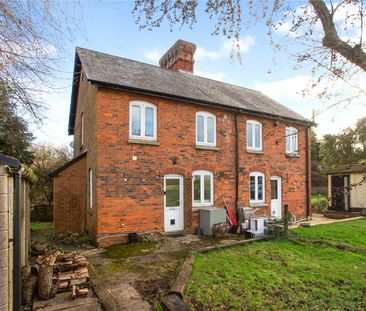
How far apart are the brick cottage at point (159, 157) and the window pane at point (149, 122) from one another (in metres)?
0.04

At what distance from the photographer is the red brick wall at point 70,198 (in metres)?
10.9

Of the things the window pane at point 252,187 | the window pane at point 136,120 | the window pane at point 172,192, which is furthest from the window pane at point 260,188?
the window pane at point 136,120

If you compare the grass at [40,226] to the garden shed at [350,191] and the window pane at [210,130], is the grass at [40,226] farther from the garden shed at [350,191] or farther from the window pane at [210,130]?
the garden shed at [350,191]

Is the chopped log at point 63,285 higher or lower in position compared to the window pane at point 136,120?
lower

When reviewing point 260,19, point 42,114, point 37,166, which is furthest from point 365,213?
point 37,166

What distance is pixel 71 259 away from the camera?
224 inches

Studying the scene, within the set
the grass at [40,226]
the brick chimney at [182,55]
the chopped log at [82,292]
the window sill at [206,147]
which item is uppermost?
the brick chimney at [182,55]

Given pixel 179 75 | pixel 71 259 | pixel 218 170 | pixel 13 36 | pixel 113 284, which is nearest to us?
pixel 13 36

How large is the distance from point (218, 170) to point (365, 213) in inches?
406

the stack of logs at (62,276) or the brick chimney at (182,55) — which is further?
the brick chimney at (182,55)

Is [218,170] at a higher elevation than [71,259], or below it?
higher

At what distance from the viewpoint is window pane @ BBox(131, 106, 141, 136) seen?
32.1ft

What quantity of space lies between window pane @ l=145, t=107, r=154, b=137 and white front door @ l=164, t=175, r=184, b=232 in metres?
1.85

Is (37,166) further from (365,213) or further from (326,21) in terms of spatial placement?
(365,213)
